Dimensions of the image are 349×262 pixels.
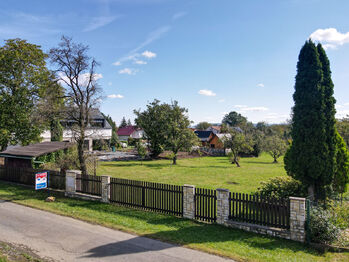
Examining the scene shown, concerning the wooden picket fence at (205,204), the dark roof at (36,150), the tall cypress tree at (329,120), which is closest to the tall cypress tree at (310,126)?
the tall cypress tree at (329,120)

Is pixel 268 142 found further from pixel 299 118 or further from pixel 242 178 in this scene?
pixel 299 118

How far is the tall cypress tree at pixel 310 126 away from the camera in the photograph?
440 inches

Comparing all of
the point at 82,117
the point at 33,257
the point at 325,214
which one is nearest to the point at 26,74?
the point at 82,117

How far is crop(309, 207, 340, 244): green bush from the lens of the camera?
861 centimetres

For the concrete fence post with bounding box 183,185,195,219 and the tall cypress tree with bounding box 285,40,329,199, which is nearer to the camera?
the concrete fence post with bounding box 183,185,195,219

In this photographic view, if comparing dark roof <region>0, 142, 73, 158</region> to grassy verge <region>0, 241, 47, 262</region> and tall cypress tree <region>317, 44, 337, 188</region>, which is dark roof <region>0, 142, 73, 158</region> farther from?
tall cypress tree <region>317, 44, 337, 188</region>

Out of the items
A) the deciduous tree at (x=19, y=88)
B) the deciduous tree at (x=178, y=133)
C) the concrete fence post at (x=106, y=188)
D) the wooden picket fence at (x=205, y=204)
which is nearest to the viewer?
the wooden picket fence at (x=205, y=204)

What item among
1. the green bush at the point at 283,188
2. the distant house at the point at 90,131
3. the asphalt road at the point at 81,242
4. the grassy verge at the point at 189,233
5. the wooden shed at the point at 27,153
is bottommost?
the asphalt road at the point at 81,242

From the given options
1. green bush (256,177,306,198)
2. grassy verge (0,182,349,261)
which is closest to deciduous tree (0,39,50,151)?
grassy verge (0,182,349,261)

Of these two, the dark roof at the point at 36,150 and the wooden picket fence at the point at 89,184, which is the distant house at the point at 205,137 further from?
the wooden picket fence at the point at 89,184

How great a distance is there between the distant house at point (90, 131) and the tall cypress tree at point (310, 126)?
11705mm

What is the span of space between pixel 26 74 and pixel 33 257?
21353 millimetres

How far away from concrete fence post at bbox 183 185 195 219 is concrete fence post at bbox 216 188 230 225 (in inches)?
46.1

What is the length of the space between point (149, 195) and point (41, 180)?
7.13 m
